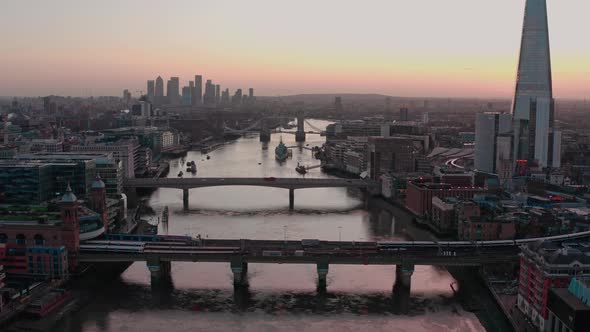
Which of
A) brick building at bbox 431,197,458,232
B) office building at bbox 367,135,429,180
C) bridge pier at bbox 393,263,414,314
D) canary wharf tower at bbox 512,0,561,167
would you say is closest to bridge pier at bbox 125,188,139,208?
office building at bbox 367,135,429,180

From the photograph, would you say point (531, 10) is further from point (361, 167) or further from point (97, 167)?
point (97, 167)

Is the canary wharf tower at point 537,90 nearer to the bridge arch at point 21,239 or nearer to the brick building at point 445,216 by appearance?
the brick building at point 445,216

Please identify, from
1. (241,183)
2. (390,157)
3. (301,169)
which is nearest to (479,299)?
(241,183)

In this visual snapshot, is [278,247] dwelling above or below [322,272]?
above

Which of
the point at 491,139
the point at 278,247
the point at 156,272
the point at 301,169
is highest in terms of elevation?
the point at 491,139

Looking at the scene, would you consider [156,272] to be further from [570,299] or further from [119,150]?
[119,150]

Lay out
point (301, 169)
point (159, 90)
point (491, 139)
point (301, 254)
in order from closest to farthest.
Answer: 1. point (301, 254)
2. point (491, 139)
3. point (301, 169)
4. point (159, 90)

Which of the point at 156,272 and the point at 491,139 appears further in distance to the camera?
the point at 491,139

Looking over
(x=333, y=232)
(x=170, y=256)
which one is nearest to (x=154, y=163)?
(x=333, y=232)
